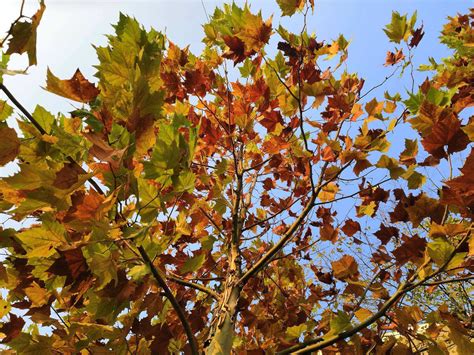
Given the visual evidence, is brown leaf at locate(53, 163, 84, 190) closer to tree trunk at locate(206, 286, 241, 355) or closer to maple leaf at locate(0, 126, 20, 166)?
maple leaf at locate(0, 126, 20, 166)

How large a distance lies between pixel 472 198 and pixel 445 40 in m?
7.90

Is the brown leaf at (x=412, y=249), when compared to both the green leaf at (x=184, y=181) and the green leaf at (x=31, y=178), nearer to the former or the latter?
the green leaf at (x=184, y=181)

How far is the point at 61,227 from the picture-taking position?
108cm

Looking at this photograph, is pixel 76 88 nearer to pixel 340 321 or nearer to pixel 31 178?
pixel 31 178

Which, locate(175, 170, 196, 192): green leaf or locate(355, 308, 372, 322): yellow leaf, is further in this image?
locate(355, 308, 372, 322): yellow leaf

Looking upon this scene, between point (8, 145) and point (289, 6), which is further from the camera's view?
point (289, 6)

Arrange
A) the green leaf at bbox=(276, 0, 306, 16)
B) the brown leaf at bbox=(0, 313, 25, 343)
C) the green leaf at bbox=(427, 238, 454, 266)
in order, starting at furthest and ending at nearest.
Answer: the green leaf at bbox=(276, 0, 306, 16), the brown leaf at bbox=(0, 313, 25, 343), the green leaf at bbox=(427, 238, 454, 266)

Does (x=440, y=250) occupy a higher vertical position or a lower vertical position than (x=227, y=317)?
lower

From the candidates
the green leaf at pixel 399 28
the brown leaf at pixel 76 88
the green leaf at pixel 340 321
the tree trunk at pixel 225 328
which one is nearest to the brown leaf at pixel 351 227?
the green leaf at pixel 340 321

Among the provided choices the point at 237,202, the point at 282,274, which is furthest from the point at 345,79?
the point at 282,274

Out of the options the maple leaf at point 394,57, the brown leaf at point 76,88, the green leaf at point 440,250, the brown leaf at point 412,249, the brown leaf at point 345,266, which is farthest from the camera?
the maple leaf at point 394,57

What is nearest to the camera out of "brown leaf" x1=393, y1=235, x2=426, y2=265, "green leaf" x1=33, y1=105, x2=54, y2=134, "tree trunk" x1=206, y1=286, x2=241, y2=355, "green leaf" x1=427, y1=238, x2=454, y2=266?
"green leaf" x1=33, y1=105, x2=54, y2=134

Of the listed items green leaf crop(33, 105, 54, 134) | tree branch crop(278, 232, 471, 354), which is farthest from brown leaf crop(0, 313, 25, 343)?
tree branch crop(278, 232, 471, 354)

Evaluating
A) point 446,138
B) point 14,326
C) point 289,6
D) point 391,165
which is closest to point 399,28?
point 289,6
